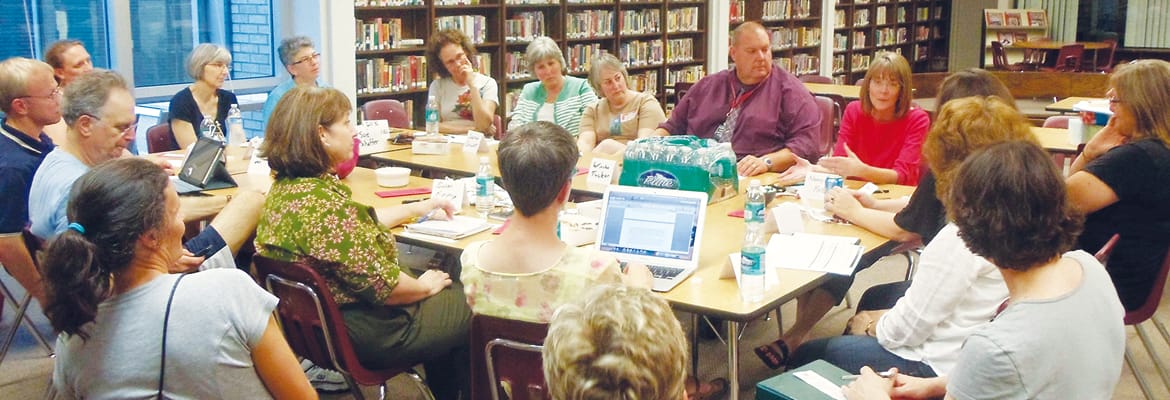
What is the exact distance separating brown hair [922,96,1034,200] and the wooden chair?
62.8 inches

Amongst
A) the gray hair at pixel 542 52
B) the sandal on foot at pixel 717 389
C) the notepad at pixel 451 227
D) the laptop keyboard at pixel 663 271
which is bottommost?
the sandal on foot at pixel 717 389

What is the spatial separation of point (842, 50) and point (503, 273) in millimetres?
10876

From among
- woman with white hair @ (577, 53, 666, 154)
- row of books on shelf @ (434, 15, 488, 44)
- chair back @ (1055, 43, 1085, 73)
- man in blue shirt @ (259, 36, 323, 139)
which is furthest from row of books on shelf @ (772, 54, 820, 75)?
man in blue shirt @ (259, 36, 323, 139)

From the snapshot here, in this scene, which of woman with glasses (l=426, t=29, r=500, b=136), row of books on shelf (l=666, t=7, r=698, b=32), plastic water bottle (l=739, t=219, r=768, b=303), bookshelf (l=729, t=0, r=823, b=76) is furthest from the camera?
bookshelf (l=729, t=0, r=823, b=76)

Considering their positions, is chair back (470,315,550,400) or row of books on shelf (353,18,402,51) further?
row of books on shelf (353,18,402,51)

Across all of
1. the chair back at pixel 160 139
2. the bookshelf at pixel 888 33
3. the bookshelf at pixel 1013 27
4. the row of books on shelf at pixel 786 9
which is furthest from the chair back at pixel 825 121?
the bookshelf at pixel 1013 27

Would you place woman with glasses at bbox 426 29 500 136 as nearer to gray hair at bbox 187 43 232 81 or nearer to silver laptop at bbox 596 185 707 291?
gray hair at bbox 187 43 232 81

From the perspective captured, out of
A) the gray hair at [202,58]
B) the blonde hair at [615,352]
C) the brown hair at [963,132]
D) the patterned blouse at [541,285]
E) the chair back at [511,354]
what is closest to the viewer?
the blonde hair at [615,352]

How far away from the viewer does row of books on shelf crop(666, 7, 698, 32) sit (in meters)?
10.1

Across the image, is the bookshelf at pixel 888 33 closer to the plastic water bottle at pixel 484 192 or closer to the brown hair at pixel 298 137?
the plastic water bottle at pixel 484 192

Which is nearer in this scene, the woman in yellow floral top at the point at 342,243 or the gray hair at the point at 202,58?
the woman in yellow floral top at the point at 342,243

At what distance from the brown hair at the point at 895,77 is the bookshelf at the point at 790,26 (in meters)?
6.31

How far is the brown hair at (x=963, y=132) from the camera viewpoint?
2965mm


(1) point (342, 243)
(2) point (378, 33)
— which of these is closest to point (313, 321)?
(1) point (342, 243)
